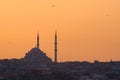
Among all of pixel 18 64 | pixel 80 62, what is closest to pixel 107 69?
pixel 18 64

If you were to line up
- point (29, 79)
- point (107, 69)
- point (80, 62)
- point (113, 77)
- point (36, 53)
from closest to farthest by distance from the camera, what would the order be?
point (29, 79), point (113, 77), point (107, 69), point (36, 53), point (80, 62)

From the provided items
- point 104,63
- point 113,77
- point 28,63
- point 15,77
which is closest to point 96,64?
point 104,63

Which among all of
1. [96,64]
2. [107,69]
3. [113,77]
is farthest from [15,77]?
[96,64]

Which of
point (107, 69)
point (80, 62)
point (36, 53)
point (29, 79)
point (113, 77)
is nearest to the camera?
point (29, 79)

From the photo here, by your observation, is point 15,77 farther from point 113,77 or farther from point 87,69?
point 87,69

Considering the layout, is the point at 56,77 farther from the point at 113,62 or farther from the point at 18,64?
the point at 113,62

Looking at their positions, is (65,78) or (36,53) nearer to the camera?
(65,78)

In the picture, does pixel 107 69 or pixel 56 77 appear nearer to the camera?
pixel 56 77

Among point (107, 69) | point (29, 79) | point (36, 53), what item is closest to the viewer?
point (29, 79)
